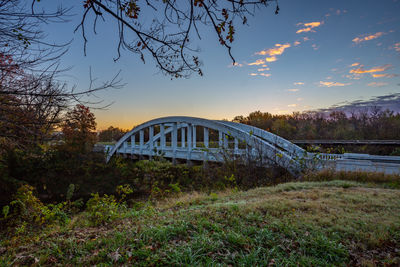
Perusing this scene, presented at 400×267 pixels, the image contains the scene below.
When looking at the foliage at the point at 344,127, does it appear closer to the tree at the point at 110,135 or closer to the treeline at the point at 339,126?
the treeline at the point at 339,126

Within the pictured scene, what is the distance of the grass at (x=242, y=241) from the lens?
231 cm

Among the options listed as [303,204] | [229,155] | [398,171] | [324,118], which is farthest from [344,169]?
[324,118]

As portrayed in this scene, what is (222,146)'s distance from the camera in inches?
340

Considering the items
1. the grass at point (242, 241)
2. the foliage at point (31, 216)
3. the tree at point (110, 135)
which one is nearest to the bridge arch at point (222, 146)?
the grass at point (242, 241)

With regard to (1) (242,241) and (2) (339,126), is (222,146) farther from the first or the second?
(2) (339,126)

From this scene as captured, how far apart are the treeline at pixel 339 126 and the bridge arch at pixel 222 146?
9007 millimetres

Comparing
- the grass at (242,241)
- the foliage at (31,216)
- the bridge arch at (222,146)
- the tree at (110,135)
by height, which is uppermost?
the tree at (110,135)

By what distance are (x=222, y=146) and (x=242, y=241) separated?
6148 mm

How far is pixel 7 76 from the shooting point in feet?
9.25

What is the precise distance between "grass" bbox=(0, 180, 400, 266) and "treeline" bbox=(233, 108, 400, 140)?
19572mm

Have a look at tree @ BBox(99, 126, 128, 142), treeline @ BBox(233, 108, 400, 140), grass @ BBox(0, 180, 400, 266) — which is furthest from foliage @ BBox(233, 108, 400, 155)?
tree @ BBox(99, 126, 128, 142)

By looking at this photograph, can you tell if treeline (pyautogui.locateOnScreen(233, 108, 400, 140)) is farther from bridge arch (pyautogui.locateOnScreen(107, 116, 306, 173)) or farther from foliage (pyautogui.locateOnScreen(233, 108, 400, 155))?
bridge arch (pyautogui.locateOnScreen(107, 116, 306, 173))

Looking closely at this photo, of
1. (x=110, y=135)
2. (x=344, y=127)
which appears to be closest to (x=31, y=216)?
(x=344, y=127)

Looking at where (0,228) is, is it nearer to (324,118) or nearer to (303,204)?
(303,204)
